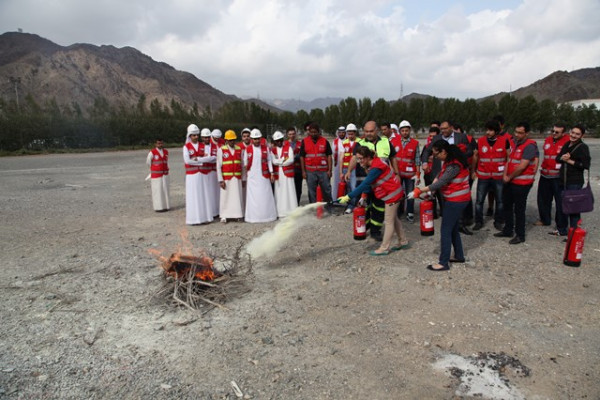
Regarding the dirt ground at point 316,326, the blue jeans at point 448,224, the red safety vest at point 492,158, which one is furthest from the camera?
the red safety vest at point 492,158

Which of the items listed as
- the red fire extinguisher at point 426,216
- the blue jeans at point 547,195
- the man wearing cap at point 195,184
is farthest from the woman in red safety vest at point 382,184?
the man wearing cap at point 195,184

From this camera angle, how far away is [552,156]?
7.24m

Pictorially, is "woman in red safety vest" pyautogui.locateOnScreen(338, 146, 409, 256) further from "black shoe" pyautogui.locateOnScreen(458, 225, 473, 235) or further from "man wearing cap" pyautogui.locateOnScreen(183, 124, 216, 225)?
"man wearing cap" pyautogui.locateOnScreen(183, 124, 216, 225)

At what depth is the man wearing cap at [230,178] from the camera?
8.84 m

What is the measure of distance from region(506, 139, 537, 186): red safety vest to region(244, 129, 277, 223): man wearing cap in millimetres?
4958

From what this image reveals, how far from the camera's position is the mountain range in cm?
11181

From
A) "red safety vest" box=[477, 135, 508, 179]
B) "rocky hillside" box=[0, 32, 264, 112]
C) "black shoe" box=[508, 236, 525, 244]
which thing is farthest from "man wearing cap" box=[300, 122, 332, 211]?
"rocky hillside" box=[0, 32, 264, 112]

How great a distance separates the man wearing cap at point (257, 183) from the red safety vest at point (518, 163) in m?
4.96

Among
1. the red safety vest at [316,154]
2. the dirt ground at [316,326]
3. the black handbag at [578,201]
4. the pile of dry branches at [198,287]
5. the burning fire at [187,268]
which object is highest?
the red safety vest at [316,154]

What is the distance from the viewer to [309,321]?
4.33m

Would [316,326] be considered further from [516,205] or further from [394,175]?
[516,205]

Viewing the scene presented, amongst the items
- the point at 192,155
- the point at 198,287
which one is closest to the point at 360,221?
the point at 198,287

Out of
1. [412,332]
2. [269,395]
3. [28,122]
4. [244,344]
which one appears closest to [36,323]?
[244,344]

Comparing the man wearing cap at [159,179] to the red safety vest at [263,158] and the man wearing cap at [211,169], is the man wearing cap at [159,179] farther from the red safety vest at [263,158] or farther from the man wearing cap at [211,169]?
the red safety vest at [263,158]
